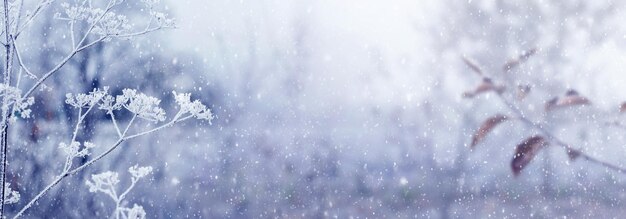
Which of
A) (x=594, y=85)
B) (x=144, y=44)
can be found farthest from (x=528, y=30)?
(x=144, y=44)

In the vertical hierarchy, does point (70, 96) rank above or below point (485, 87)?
above

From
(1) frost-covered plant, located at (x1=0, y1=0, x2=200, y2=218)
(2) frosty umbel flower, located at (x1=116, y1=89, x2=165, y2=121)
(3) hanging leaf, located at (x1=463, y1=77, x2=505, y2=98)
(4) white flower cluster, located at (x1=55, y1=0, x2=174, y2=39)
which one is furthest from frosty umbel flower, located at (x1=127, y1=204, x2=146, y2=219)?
(3) hanging leaf, located at (x1=463, y1=77, x2=505, y2=98)

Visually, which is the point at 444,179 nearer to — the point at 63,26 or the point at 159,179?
the point at 159,179

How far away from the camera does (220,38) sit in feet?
5.98

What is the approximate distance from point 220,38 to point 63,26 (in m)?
0.54

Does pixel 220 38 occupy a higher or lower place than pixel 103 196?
higher

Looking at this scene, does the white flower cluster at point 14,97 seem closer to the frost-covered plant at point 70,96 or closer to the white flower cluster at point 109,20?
the frost-covered plant at point 70,96

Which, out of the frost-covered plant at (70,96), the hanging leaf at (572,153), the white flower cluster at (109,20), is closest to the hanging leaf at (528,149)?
the hanging leaf at (572,153)

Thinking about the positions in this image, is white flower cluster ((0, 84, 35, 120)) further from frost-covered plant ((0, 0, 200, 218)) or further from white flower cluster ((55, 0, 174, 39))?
white flower cluster ((55, 0, 174, 39))

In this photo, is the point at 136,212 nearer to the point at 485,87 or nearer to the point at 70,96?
the point at 70,96

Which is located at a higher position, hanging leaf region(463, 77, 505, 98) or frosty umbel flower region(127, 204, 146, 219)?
hanging leaf region(463, 77, 505, 98)

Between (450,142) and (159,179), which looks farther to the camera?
(159,179)

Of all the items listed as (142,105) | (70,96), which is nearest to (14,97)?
(70,96)

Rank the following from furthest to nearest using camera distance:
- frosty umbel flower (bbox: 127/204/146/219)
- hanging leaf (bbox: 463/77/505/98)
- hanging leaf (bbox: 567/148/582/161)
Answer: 1. frosty umbel flower (bbox: 127/204/146/219)
2. hanging leaf (bbox: 463/77/505/98)
3. hanging leaf (bbox: 567/148/582/161)
